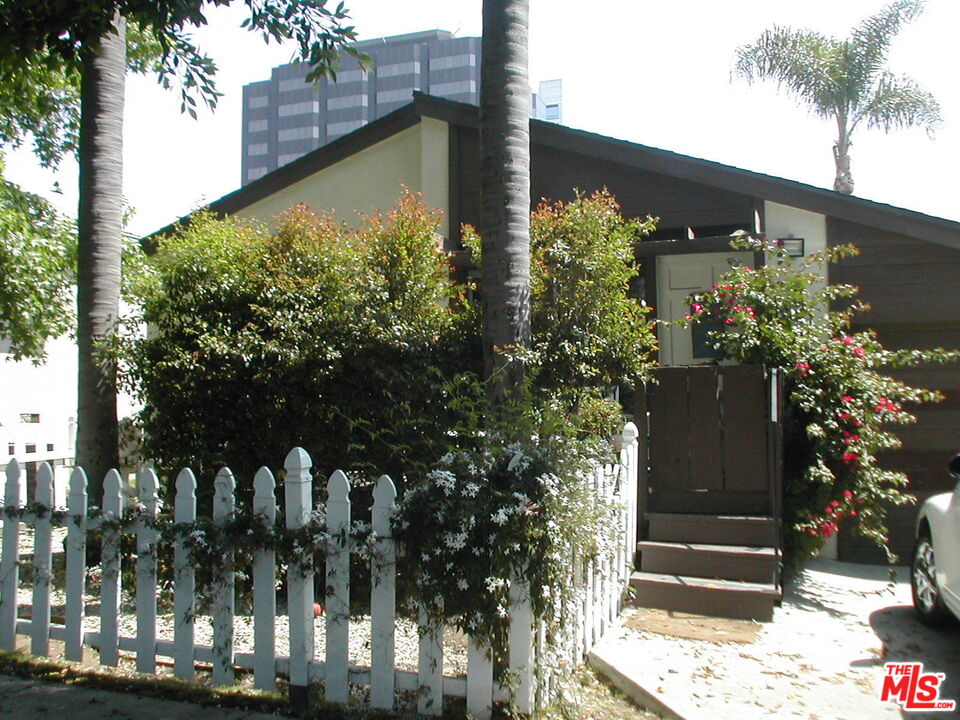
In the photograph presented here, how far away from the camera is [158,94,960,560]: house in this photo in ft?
26.9

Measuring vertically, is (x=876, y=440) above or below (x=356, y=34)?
below

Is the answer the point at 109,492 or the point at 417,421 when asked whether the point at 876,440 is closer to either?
the point at 417,421

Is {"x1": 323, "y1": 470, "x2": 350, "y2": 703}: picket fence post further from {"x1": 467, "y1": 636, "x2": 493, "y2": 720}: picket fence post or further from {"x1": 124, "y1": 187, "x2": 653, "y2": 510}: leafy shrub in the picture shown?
{"x1": 124, "y1": 187, "x2": 653, "y2": 510}: leafy shrub

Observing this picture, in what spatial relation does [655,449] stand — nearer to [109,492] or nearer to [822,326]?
[822,326]

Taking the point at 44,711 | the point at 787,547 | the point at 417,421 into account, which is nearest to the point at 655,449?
the point at 787,547

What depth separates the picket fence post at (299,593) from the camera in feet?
13.5

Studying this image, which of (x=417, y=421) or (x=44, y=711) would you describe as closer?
(x=44, y=711)

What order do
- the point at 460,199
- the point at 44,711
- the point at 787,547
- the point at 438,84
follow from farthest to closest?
the point at 438,84 < the point at 460,199 < the point at 787,547 < the point at 44,711

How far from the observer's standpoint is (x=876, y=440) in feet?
21.7

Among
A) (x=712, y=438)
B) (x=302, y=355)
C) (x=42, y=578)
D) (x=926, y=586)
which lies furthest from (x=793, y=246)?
(x=42, y=578)

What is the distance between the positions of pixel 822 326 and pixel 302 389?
14.9ft

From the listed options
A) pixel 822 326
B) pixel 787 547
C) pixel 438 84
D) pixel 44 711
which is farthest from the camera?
pixel 438 84

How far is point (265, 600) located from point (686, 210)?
7.20 metres

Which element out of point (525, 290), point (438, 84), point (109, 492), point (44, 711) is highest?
point (438, 84)
